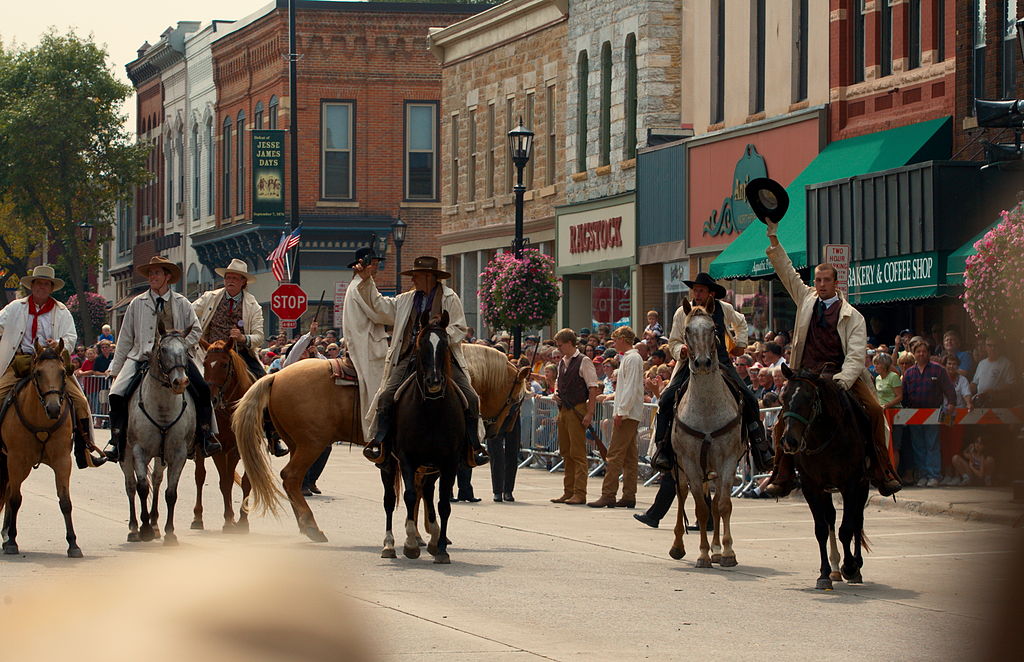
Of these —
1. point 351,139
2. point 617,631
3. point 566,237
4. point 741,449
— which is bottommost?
point 617,631

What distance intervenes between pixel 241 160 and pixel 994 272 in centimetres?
4846

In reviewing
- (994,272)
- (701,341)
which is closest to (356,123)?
(994,272)

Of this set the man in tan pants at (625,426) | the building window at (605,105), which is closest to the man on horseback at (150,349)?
the man in tan pants at (625,426)

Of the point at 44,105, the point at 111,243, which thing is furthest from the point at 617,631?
the point at 111,243

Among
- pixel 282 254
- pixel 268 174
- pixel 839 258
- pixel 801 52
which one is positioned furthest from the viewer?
pixel 268 174

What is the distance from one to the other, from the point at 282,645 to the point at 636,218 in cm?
3693

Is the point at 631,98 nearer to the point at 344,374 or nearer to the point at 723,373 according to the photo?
the point at 344,374

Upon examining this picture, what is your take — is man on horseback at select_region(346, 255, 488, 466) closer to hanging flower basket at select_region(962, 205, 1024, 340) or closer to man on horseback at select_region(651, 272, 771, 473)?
man on horseback at select_region(651, 272, 771, 473)

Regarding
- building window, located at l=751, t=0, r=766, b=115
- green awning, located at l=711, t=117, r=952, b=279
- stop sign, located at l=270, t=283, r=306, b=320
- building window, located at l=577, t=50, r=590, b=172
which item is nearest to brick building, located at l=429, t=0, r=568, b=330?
building window, located at l=577, t=50, r=590, b=172

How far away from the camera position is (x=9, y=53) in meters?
74.0

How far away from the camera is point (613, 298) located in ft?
130

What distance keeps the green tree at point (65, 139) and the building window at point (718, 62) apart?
40116 mm

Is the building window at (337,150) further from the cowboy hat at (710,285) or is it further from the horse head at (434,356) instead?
the horse head at (434,356)

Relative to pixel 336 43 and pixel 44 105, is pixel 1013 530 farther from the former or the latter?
pixel 44 105
